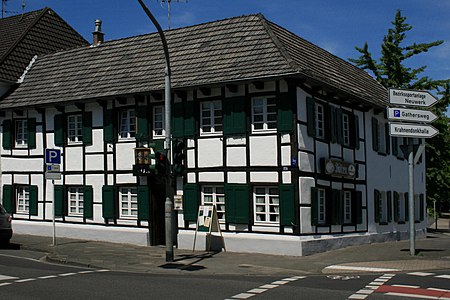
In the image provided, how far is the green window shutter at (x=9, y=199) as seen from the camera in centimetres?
2506

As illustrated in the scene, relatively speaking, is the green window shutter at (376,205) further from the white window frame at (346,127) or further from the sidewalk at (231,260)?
the sidewalk at (231,260)

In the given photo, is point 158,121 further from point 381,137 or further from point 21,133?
point 381,137

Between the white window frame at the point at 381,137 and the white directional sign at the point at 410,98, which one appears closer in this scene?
the white directional sign at the point at 410,98

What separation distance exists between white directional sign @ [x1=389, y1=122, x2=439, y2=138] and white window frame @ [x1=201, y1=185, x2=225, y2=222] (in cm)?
586

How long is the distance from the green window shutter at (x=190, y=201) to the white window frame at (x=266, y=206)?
2.06 metres

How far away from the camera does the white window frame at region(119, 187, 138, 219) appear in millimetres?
22188

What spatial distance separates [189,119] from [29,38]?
12.5 meters

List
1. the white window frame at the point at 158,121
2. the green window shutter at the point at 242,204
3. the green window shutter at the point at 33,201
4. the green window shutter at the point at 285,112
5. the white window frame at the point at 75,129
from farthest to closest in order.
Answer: the green window shutter at the point at 33,201 < the white window frame at the point at 75,129 < the white window frame at the point at 158,121 < the green window shutter at the point at 242,204 < the green window shutter at the point at 285,112

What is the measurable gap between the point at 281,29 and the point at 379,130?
6732mm

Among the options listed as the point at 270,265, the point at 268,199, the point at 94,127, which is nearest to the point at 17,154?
the point at 94,127

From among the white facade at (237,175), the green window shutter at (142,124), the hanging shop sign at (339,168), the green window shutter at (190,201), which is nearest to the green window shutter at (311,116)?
the white facade at (237,175)

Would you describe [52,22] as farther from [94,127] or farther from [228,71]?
[228,71]

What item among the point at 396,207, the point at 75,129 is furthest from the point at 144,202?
the point at 396,207

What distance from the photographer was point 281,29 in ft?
77.0
